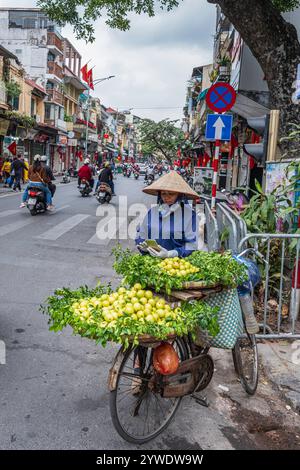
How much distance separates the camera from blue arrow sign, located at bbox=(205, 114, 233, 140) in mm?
8594

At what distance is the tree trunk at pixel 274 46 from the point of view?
25.6ft

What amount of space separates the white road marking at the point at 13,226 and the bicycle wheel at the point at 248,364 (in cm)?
701

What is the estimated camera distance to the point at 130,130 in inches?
5290

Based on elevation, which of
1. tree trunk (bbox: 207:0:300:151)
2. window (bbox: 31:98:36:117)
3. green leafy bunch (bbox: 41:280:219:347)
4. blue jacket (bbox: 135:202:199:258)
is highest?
window (bbox: 31:98:36:117)

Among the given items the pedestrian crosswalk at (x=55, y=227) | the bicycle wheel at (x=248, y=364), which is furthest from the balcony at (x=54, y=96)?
the bicycle wheel at (x=248, y=364)

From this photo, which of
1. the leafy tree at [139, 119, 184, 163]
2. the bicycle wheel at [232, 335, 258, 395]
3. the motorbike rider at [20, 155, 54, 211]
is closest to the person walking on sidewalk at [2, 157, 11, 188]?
the motorbike rider at [20, 155, 54, 211]

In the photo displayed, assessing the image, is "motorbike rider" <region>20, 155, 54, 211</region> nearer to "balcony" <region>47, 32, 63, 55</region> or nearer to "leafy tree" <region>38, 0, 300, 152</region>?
"leafy tree" <region>38, 0, 300, 152</region>

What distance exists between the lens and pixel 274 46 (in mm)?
7883

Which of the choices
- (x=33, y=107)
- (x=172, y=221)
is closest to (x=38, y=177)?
(x=172, y=221)

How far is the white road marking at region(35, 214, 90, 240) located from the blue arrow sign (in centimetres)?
407

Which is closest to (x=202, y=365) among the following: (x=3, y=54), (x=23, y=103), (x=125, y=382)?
(x=125, y=382)

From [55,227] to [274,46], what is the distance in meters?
6.53

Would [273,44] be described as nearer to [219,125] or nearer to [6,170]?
[219,125]

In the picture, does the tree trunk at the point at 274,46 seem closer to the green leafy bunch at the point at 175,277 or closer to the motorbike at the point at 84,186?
the green leafy bunch at the point at 175,277
